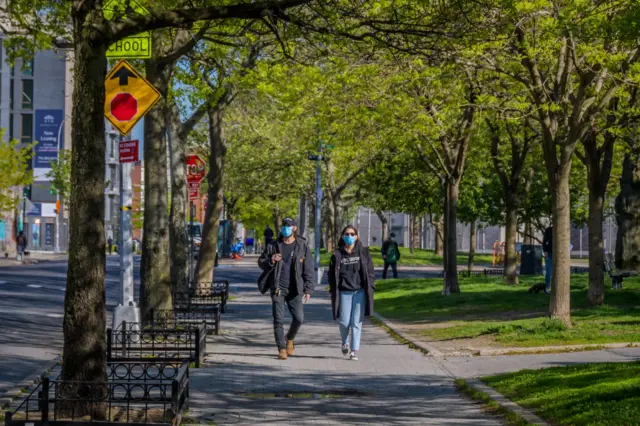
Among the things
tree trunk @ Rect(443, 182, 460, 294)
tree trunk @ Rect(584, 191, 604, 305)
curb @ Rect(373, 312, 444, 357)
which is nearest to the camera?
curb @ Rect(373, 312, 444, 357)

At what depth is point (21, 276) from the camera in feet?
125

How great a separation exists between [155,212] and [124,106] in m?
3.58

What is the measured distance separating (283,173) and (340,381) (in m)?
47.2

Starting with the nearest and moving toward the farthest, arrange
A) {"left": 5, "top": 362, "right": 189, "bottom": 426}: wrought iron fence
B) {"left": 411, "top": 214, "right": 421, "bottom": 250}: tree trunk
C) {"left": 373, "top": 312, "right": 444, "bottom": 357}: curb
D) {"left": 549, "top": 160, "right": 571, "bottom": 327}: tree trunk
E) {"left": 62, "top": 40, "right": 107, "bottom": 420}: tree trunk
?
{"left": 5, "top": 362, "right": 189, "bottom": 426}: wrought iron fence < {"left": 62, "top": 40, "right": 107, "bottom": 420}: tree trunk < {"left": 373, "top": 312, "right": 444, "bottom": 357}: curb < {"left": 549, "top": 160, "right": 571, "bottom": 327}: tree trunk < {"left": 411, "top": 214, "right": 421, "bottom": 250}: tree trunk

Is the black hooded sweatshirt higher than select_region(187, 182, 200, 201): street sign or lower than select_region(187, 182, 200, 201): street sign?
lower

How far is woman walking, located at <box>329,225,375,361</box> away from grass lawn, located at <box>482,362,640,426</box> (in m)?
2.93

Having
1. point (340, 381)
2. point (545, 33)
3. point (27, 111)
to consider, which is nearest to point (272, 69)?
point (545, 33)

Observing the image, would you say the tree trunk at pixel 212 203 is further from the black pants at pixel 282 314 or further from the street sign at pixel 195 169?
the black pants at pixel 282 314

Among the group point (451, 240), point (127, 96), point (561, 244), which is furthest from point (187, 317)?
point (451, 240)

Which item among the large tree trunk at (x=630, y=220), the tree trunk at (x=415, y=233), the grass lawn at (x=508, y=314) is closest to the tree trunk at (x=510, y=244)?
the grass lawn at (x=508, y=314)

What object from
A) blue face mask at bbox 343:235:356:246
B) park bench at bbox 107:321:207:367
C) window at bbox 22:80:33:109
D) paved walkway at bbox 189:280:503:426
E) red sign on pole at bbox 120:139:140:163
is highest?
window at bbox 22:80:33:109

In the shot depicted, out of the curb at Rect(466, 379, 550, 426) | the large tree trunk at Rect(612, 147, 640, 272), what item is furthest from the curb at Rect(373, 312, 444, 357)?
the large tree trunk at Rect(612, 147, 640, 272)

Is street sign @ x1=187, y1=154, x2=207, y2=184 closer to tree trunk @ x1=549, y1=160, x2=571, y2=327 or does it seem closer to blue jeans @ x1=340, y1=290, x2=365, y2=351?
tree trunk @ x1=549, y1=160, x2=571, y2=327

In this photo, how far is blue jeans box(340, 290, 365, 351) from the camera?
15.2 m
